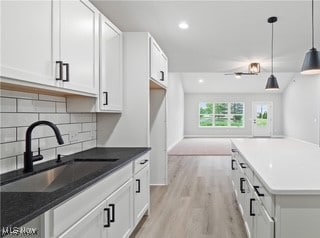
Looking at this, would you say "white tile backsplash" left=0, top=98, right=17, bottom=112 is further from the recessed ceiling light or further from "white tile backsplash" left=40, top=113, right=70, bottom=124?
the recessed ceiling light

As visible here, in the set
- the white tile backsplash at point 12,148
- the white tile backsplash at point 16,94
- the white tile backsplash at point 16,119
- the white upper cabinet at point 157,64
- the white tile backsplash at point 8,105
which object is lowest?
the white tile backsplash at point 12,148

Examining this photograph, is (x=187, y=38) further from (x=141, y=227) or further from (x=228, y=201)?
(x=141, y=227)

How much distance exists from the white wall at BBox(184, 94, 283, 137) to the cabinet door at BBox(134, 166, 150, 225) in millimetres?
12395

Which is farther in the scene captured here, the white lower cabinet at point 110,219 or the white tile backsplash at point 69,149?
the white tile backsplash at point 69,149

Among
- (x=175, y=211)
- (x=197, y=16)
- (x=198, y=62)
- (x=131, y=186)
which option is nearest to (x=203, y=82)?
(x=198, y=62)

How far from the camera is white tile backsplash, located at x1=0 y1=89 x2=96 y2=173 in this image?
1891 millimetres

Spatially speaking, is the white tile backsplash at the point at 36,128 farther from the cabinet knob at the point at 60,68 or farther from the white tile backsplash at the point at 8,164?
the cabinet knob at the point at 60,68

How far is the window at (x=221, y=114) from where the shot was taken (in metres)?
15.6

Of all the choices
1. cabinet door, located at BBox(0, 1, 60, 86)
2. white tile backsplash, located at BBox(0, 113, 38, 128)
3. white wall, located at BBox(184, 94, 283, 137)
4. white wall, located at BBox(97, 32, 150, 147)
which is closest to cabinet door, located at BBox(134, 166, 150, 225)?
white wall, located at BBox(97, 32, 150, 147)

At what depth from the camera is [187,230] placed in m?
3.17

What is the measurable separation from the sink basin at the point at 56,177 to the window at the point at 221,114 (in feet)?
44.5

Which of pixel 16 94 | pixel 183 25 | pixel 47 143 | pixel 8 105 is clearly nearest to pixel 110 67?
pixel 47 143

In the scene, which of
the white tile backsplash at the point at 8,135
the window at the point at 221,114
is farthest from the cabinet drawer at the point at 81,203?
the window at the point at 221,114

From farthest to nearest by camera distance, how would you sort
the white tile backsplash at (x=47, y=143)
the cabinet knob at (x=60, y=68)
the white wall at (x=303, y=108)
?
the white wall at (x=303, y=108) → the white tile backsplash at (x=47, y=143) → the cabinet knob at (x=60, y=68)
